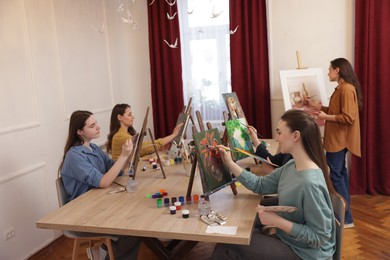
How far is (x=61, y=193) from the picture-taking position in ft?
7.70

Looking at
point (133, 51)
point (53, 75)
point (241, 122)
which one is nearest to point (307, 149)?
point (241, 122)

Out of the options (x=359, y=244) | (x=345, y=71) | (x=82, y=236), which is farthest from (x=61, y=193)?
(x=345, y=71)

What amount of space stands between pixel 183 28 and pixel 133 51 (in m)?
0.76

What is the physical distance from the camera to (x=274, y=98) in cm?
430

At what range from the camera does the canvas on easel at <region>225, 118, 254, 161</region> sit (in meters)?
2.55

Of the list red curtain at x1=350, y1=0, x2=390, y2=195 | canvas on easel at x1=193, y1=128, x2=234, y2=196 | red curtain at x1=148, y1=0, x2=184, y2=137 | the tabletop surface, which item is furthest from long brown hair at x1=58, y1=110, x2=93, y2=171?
red curtain at x1=350, y1=0, x2=390, y2=195

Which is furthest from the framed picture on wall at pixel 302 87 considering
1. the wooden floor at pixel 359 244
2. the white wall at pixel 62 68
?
the wooden floor at pixel 359 244

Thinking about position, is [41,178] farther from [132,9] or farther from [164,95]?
[132,9]

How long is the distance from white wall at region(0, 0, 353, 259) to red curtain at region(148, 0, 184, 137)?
0.17 meters

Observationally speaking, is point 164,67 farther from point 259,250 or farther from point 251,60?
point 259,250

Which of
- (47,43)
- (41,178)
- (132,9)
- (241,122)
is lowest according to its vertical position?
(41,178)

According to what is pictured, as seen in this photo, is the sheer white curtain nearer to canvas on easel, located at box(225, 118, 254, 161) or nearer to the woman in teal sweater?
canvas on easel, located at box(225, 118, 254, 161)

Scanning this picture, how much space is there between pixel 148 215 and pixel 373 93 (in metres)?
3.07

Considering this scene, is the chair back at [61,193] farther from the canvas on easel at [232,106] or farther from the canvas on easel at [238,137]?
the canvas on easel at [232,106]
